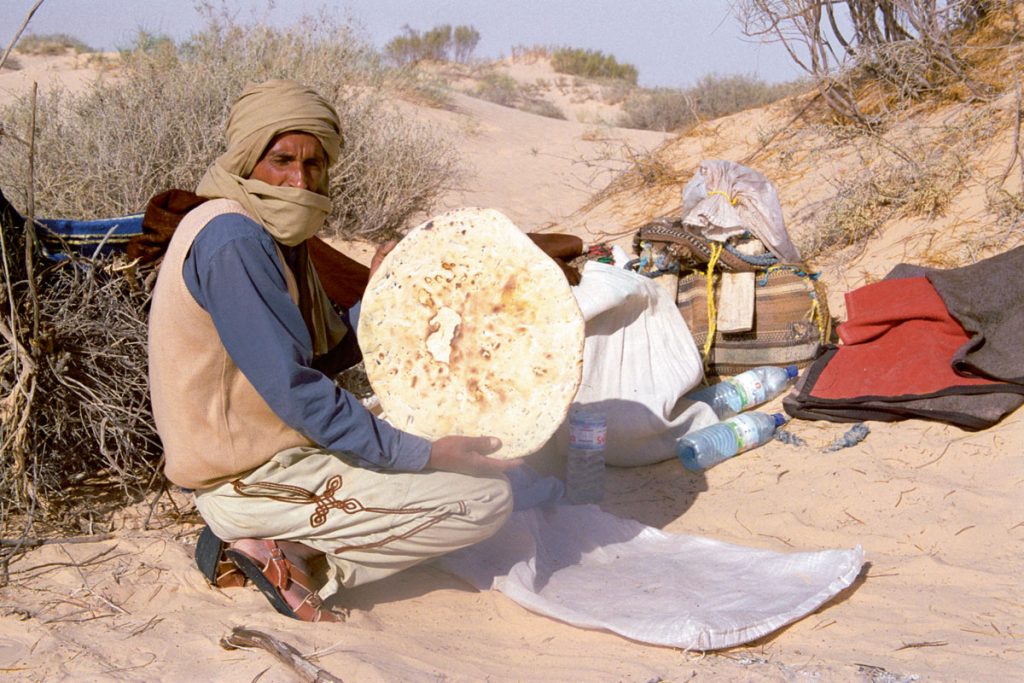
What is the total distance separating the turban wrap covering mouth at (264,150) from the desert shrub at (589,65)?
26.2m

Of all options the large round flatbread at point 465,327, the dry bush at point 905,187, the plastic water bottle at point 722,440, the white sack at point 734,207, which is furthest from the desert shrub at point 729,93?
the large round flatbread at point 465,327

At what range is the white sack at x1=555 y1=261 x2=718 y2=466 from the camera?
3773mm

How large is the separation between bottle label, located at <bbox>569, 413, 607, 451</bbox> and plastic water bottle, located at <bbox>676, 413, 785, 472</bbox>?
523 millimetres

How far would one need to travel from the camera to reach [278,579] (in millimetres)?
2471

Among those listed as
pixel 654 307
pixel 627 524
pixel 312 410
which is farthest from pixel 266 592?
pixel 654 307

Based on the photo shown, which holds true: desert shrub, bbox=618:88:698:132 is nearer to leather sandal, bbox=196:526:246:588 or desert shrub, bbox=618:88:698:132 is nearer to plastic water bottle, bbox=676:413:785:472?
plastic water bottle, bbox=676:413:785:472

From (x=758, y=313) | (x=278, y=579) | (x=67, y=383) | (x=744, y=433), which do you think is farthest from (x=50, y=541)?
(x=758, y=313)

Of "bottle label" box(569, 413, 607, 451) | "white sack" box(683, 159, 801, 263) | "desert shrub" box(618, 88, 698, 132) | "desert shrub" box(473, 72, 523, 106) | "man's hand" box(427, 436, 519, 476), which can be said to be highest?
"desert shrub" box(473, 72, 523, 106)

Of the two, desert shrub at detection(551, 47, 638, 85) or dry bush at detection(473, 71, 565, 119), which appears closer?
dry bush at detection(473, 71, 565, 119)

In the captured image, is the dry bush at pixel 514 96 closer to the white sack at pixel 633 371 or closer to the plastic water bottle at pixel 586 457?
the white sack at pixel 633 371

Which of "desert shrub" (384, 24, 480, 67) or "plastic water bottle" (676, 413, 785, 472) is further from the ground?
"desert shrub" (384, 24, 480, 67)

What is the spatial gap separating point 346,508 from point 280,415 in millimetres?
344

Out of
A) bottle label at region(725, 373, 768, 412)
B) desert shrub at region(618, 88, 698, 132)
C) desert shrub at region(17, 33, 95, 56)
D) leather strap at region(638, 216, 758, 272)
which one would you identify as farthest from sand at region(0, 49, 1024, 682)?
desert shrub at region(17, 33, 95, 56)

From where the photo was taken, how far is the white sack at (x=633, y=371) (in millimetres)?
3773
